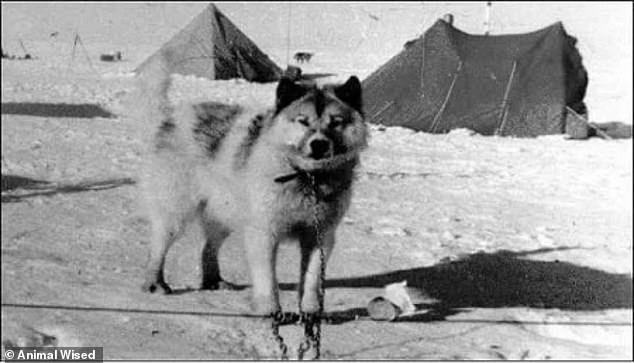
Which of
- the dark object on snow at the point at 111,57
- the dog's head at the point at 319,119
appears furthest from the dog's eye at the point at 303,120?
the dark object on snow at the point at 111,57

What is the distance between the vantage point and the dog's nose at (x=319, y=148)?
231cm

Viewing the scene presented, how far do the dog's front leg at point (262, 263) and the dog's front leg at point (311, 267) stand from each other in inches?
6.3

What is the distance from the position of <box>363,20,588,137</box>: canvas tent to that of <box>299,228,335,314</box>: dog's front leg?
7.01 metres

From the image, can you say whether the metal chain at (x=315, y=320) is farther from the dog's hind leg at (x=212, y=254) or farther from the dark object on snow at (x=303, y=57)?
the dark object on snow at (x=303, y=57)

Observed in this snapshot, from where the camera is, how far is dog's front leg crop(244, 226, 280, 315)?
8.30 ft

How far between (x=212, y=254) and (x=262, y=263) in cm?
42

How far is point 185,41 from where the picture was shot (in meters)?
12.1

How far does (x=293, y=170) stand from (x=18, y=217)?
1321mm

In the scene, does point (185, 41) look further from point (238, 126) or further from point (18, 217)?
point (18, 217)

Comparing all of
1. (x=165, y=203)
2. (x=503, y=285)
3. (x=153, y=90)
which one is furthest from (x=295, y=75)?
(x=153, y=90)

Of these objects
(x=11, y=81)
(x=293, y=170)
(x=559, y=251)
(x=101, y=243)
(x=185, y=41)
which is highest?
(x=185, y=41)

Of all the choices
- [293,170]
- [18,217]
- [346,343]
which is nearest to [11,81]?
[18,217]

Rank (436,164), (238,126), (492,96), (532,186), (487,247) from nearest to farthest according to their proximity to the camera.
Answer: (238,126) < (487,247) < (532,186) < (436,164) < (492,96)

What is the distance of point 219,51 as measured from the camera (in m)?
13.6
